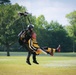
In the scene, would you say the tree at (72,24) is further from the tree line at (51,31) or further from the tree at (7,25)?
the tree at (7,25)

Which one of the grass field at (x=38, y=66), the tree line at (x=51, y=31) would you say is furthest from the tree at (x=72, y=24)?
the grass field at (x=38, y=66)

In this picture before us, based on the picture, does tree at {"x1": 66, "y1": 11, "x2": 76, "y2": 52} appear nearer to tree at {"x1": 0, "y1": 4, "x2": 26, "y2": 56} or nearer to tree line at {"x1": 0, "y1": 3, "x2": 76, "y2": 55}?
tree line at {"x1": 0, "y1": 3, "x2": 76, "y2": 55}

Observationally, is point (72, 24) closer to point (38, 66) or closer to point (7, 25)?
point (38, 66)

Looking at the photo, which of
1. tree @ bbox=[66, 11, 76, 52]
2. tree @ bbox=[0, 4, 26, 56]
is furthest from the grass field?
tree @ bbox=[66, 11, 76, 52]

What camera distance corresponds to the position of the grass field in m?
9.36

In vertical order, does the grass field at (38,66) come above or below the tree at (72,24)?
below

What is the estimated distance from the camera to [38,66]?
31.3 ft

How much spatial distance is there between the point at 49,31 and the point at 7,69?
2.34m

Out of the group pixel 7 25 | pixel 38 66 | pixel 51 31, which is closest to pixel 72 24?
pixel 51 31

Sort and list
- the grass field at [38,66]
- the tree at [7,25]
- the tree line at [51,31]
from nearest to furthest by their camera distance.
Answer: the tree line at [51,31]
the tree at [7,25]
the grass field at [38,66]

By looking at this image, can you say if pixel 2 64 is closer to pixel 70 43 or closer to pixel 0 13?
pixel 0 13

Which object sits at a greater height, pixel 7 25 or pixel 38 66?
pixel 7 25

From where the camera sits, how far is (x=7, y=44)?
33.0ft

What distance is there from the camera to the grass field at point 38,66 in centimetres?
936
